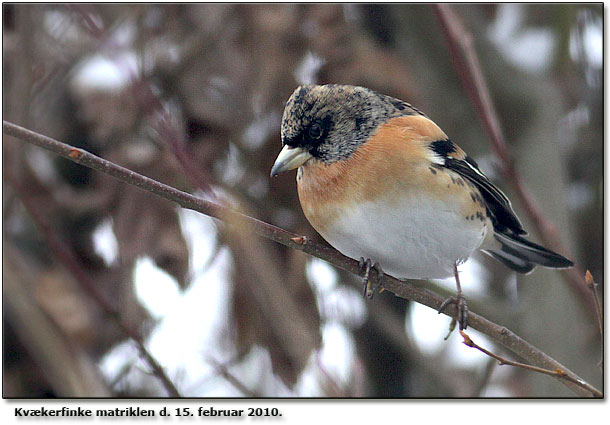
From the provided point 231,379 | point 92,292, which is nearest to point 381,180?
point 231,379

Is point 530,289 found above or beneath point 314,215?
above

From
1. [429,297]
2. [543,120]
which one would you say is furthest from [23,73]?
[543,120]

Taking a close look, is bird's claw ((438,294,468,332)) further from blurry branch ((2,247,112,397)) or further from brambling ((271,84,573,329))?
blurry branch ((2,247,112,397))

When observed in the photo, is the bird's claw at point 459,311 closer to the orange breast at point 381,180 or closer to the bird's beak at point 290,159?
the orange breast at point 381,180

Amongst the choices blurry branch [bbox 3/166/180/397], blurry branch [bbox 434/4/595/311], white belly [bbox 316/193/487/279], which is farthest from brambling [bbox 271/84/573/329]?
blurry branch [bbox 3/166/180/397]

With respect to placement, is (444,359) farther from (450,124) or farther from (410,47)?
(410,47)

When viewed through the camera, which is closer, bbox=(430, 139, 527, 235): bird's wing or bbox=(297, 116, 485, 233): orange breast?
bbox=(297, 116, 485, 233): orange breast

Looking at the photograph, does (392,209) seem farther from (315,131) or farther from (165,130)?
(165,130)
